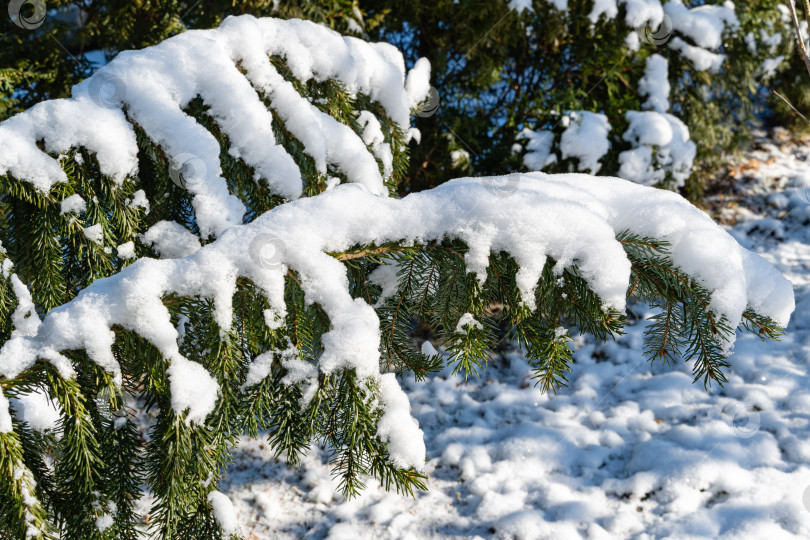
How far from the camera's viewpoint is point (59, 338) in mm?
950

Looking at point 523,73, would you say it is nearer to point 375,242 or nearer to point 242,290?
point 375,242

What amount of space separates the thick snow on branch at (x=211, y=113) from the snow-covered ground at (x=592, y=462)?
1811 millimetres

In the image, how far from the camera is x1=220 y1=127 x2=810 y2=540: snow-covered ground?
2.59 meters

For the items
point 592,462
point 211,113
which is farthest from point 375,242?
point 592,462

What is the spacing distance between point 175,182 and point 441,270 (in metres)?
0.82

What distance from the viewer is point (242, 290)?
41.4 inches

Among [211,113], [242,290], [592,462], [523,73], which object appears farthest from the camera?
[523,73]

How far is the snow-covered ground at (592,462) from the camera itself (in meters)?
2.59

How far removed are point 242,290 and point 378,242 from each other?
284 millimetres

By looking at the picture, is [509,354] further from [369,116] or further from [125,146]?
[125,146]

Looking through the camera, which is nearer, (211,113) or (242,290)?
(242,290)

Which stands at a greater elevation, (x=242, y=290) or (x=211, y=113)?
(x=211, y=113)

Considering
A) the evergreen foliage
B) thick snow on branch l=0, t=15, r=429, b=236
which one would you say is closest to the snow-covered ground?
the evergreen foliage

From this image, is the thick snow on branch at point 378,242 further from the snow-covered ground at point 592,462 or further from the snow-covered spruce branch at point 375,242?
the snow-covered ground at point 592,462
